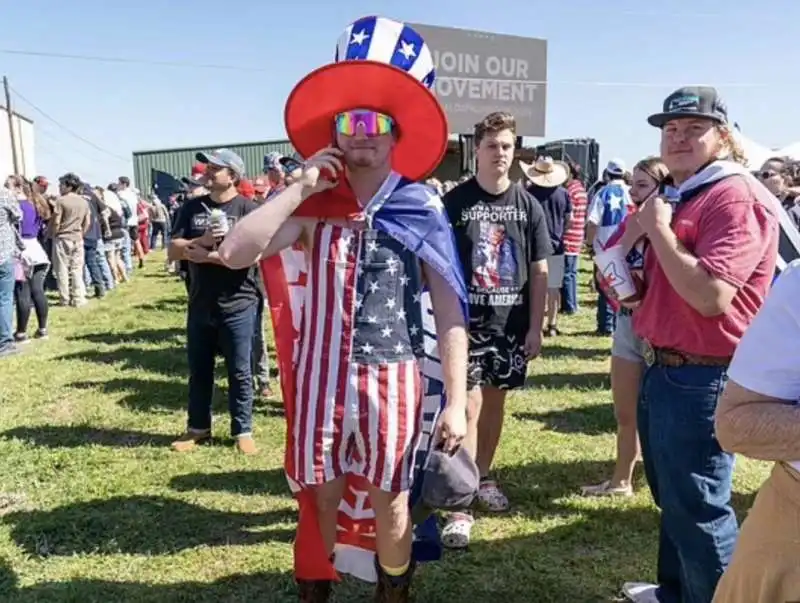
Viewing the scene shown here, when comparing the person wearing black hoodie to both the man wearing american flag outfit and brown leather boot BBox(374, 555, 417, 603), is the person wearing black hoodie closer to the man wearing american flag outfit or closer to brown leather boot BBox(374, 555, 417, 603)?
the man wearing american flag outfit

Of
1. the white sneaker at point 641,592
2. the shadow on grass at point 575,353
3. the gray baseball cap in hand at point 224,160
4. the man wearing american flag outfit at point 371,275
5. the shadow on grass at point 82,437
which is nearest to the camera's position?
the man wearing american flag outfit at point 371,275

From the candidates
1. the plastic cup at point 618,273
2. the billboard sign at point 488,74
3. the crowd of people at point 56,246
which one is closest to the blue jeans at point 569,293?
the crowd of people at point 56,246

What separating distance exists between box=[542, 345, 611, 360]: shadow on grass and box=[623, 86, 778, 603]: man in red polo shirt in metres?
5.43

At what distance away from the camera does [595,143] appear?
770 inches

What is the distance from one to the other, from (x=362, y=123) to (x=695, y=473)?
153cm

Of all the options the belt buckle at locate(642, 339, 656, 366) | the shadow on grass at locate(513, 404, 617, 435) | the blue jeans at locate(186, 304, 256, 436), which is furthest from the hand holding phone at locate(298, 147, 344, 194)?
the shadow on grass at locate(513, 404, 617, 435)

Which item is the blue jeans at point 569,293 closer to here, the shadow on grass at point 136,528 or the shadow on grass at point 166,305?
the shadow on grass at point 166,305

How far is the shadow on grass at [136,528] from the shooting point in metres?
3.62

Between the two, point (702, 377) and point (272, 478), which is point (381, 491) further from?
point (272, 478)

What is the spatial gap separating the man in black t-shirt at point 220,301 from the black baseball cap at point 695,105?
9.74 ft

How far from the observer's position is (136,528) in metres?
3.80

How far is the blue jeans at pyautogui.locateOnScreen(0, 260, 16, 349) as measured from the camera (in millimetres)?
7551

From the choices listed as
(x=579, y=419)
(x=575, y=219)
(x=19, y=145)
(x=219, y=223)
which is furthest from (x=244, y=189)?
(x=19, y=145)

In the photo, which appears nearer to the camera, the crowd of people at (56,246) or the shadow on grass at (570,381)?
the shadow on grass at (570,381)
